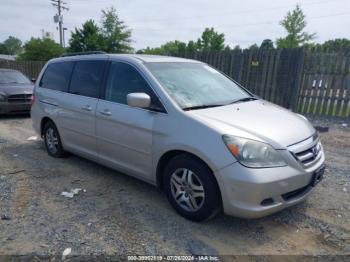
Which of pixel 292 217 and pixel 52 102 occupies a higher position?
pixel 52 102

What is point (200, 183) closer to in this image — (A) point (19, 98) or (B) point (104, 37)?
(A) point (19, 98)

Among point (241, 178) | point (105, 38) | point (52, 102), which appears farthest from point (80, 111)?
point (105, 38)

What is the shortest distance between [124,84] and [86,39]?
3558 centimetres

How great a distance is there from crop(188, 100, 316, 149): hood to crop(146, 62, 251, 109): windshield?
203 mm

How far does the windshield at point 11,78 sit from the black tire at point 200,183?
354 inches

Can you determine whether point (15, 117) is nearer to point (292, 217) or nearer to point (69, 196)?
point (69, 196)

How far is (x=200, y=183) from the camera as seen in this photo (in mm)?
3170

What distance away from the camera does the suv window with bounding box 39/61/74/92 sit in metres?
5.20

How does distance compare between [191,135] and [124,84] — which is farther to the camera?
[124,84]

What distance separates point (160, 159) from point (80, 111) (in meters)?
1.74

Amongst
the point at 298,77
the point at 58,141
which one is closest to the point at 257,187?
the point at 58,141

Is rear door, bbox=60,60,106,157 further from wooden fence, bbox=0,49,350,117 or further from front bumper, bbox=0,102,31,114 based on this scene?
wooden fence, bbox=0,49,350,117

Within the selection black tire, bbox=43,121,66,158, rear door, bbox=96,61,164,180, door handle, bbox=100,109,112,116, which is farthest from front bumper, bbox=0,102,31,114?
door handle, bbox=100,109,112,116

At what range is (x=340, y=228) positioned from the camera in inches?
129
